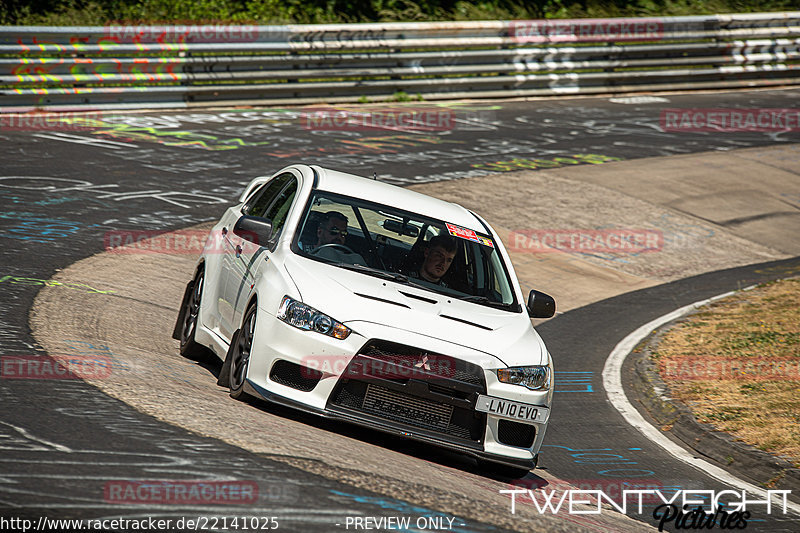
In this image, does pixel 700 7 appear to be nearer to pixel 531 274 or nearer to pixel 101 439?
pixel 531 274

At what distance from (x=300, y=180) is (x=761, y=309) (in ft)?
24.2

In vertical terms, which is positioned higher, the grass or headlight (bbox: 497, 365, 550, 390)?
headlight (bbox: 497, 365, 550, 390)

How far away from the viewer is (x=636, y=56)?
2536 centimetres

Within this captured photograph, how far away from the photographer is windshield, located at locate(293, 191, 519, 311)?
24.3ft

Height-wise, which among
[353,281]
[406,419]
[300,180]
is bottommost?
[406,419]

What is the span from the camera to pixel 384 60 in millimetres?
21938

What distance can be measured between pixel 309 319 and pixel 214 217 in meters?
7.51

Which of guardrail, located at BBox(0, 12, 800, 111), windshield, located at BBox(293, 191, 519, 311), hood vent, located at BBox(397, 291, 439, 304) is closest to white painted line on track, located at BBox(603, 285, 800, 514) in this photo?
windshield, located at BBox(293, 191, 519, 311)

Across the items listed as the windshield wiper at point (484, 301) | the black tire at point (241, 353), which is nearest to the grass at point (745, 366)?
the windshield wiper at point (484, 301)

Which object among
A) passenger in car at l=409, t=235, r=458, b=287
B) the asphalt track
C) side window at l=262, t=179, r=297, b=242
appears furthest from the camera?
side window at l=262, t=179, r=297, b=242

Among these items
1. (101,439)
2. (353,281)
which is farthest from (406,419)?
(101,439)

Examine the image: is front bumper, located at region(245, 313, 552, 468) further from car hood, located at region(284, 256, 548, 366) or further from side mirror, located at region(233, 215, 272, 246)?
side mirror, located at region(233, 215, 272, 246)

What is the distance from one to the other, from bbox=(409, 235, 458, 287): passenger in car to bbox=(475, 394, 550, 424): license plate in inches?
48.1

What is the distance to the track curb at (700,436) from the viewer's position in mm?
8047
